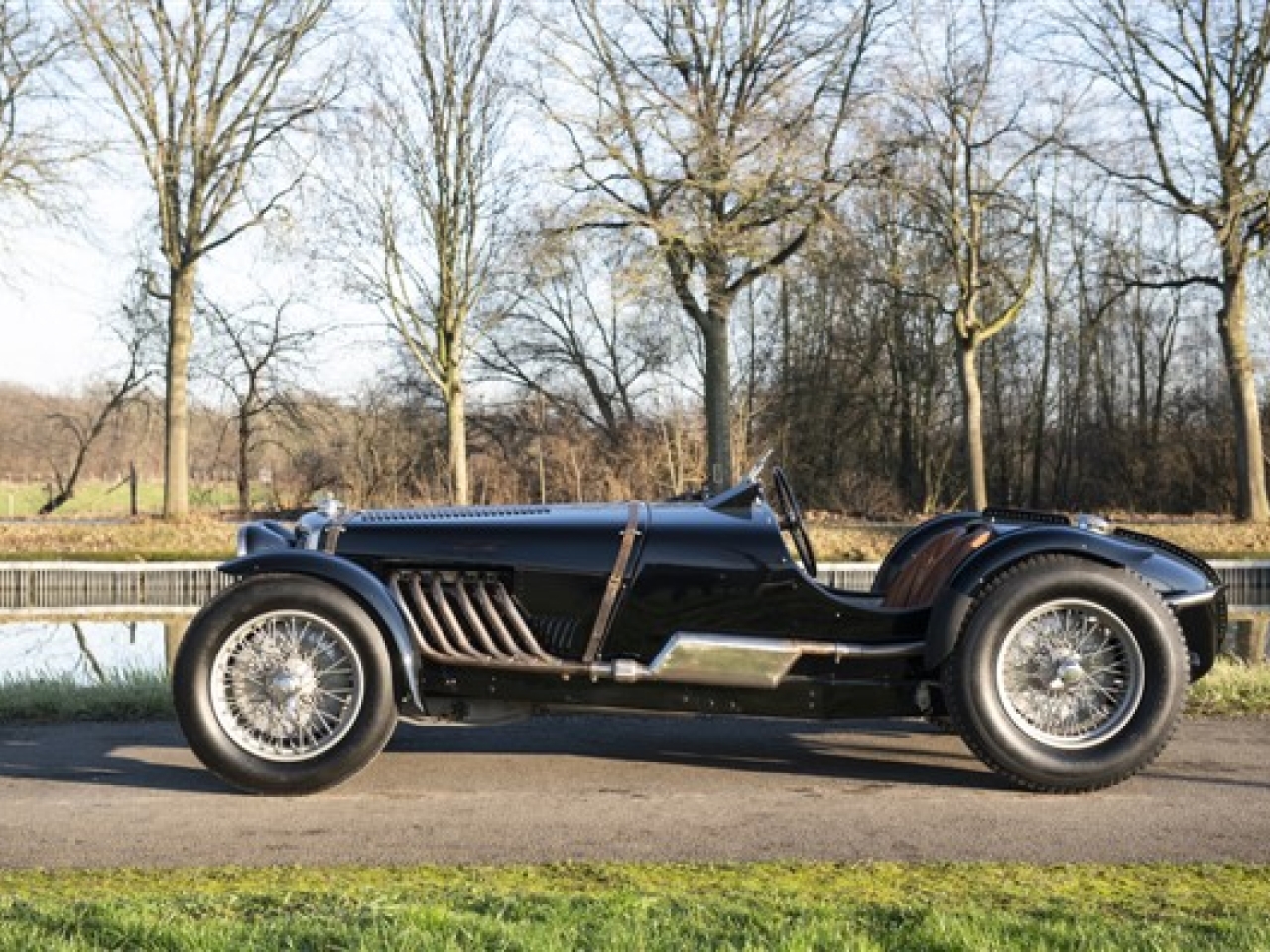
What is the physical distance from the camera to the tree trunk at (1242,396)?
24953mm

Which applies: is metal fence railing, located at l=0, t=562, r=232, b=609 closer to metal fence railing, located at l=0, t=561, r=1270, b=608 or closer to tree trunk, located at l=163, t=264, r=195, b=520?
metal fence railing, located at l=0, t=561, r=1270, b=608

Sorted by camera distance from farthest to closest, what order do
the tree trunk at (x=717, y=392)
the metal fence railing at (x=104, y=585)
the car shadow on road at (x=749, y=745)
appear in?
the tree trunk at (x=717, y=392) < the metal fence railing at (x=104, y=585) < the car shadow on road at (x=749, y=745)

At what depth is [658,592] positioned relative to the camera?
5.35 metres

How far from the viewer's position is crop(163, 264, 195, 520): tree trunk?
23.9 meters

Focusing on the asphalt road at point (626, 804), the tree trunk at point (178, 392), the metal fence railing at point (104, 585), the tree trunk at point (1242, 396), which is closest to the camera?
the asphalt road at point (626, 804)

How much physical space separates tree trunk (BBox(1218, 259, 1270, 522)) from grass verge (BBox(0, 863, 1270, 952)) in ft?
75.5

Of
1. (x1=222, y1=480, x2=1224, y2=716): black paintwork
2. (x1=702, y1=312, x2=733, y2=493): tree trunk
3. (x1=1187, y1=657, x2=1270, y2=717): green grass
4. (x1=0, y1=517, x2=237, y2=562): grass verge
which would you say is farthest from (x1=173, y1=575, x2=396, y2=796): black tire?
(x1=702, y1=312, x2=733, y2=493): tree trunk

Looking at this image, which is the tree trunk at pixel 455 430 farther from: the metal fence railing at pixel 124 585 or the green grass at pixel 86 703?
the green grass at pixel 86 703

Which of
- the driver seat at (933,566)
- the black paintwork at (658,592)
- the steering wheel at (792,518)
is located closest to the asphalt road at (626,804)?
the black paintwork at (658,592)

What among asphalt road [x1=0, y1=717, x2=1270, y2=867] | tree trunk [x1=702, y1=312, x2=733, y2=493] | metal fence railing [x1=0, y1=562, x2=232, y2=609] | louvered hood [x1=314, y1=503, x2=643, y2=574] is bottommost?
asphalt road [x1=0, y1=717, x2=1270, y2=867]

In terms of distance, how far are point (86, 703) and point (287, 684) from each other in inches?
82.6

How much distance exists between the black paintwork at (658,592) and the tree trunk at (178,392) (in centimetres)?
1942

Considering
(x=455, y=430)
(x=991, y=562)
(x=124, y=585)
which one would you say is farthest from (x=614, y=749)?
(x=455, y=430)

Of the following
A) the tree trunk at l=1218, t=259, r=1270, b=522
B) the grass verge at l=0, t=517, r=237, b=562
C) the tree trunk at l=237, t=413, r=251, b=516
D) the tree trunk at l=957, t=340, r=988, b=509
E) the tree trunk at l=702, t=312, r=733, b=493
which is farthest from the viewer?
the tree trunk at l=237, t=413, r=251, b=516
